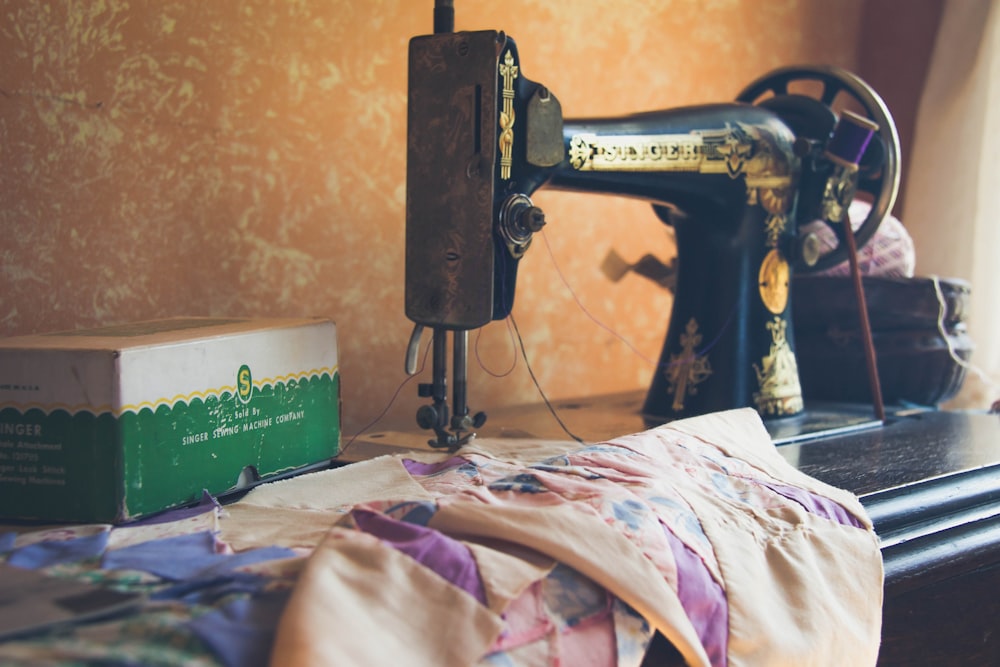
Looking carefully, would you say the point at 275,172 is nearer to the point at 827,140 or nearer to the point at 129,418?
the point at 129,418

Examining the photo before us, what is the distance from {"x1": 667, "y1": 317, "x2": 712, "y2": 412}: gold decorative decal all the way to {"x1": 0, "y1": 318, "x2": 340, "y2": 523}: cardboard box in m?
0.60

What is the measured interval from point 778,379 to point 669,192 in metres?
0.29

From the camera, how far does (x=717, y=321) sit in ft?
4.12

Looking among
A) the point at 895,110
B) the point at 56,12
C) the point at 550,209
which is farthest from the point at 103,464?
the point at 895,110

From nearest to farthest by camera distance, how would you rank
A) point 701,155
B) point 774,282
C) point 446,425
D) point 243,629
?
1. point 243,629
2. point 446,425
3. point 701,155
4. point 774,282

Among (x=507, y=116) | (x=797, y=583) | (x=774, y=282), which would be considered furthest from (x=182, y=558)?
(x=774, y=282)

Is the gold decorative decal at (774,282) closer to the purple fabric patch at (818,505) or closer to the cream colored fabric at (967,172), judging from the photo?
the purple fabric patch at (818,505)

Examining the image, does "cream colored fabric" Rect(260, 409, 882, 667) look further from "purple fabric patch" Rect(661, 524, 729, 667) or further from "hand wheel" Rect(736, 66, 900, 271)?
"hand wheel" Rect(736, 66, 900, 271)

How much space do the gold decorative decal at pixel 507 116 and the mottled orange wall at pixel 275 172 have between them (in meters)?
0.37

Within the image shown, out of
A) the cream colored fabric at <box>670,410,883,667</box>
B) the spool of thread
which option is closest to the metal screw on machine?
the cream colored fabric at <box>670,410,883,667</box>

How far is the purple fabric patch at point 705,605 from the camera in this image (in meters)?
0.64

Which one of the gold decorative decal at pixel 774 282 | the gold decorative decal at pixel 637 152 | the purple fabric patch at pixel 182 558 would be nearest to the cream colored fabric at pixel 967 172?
the gold decorative decal at pixel 774 282

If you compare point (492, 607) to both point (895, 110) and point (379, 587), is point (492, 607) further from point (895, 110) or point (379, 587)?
point (895, 110)

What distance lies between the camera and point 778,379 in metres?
1.27
